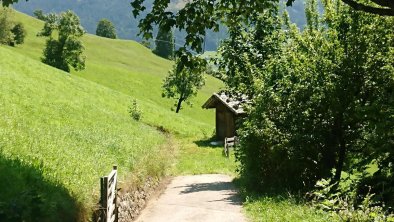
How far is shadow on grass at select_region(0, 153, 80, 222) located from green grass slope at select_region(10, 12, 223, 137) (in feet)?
123

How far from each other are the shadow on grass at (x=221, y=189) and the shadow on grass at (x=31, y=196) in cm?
831

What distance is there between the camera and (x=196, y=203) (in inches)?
688

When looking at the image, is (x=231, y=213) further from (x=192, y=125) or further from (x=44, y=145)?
(x=192, y=125)

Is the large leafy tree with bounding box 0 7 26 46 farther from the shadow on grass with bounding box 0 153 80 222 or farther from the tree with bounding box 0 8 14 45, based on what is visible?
the shadow on grass with bounding box 0 153 80 222

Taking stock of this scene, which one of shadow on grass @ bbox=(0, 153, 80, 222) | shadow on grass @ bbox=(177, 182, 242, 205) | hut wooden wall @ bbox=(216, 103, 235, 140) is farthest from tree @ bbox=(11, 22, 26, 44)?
shadow on grass @ bbox=(0, 153, 80, 222)

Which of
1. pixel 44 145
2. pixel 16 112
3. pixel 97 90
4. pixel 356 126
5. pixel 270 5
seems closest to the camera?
pixel 270 5

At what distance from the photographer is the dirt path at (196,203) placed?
15167 millimetres

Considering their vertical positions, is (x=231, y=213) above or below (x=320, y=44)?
below

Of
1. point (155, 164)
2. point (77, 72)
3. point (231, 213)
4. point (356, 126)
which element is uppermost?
point (77, 72)

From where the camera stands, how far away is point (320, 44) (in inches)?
701

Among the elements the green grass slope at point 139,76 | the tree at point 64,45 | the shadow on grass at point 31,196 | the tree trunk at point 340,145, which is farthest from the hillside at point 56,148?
the tree at point 64,45

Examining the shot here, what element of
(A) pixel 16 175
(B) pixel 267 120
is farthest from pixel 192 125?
(A) pixel 16 175

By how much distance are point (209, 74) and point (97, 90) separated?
88433mm

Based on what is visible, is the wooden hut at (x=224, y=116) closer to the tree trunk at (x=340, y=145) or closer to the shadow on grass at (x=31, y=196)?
the tree trunk at (x=340, y=145)
